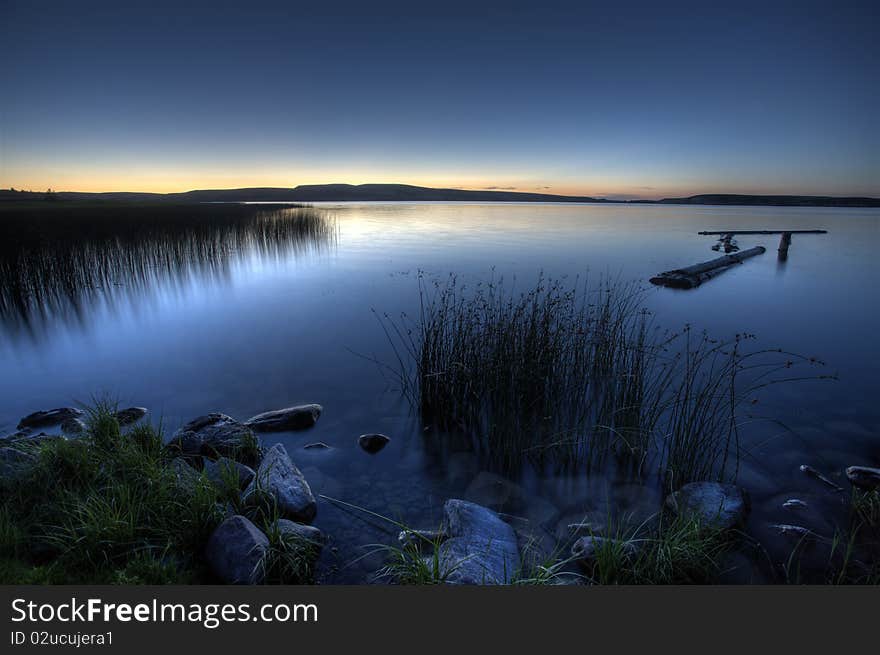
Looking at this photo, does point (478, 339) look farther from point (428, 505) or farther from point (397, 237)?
point (397, 237)

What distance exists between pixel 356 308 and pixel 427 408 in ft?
21.8

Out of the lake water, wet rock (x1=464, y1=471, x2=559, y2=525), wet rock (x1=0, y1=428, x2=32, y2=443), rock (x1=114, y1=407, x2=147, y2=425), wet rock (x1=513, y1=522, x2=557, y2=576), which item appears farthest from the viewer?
rock (x1=114, y1=407, x2=147, y2=425)

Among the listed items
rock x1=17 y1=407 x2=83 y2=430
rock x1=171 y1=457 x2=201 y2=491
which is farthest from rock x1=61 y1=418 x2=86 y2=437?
rock x1=171 y1=457 x2=201 y2=491

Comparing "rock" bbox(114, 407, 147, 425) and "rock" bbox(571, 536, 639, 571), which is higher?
"rock" bbox(571, 536, 639, 571)

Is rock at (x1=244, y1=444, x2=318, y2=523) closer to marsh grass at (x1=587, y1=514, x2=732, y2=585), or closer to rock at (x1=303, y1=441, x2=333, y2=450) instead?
rock at (x1=303, y1=441, x2=333, y2=450)

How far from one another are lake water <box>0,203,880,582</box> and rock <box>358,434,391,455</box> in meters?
0.12

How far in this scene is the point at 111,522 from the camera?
2.91 meters

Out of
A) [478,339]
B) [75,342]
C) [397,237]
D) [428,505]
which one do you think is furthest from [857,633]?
[397,237]

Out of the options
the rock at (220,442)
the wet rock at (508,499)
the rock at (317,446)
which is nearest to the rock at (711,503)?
the wet rock at (508,499)

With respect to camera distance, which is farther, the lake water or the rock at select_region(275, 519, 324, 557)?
the lake water

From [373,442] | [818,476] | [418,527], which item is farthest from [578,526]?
[818,476]

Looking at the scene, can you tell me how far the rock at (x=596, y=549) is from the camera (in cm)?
292

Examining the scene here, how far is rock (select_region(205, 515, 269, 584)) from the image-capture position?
2.83 meters

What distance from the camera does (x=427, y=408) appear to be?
5.96m
